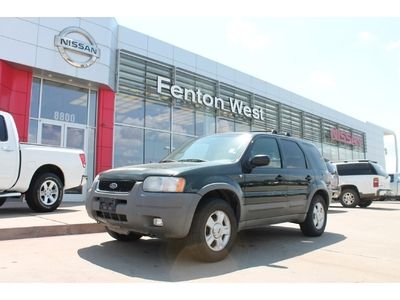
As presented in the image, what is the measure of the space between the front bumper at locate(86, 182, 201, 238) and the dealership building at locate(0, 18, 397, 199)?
9334 mm

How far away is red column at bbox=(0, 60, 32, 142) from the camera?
1248 centimetres

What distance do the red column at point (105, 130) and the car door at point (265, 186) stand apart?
9490mm

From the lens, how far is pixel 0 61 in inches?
478

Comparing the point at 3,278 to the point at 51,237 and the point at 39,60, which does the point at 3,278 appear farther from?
the point at 39,60

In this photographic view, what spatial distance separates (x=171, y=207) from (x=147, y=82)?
12.4 meters

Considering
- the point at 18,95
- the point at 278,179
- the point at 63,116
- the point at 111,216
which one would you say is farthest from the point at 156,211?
the point at 63,116

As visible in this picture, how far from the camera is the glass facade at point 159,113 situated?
15.7 metres

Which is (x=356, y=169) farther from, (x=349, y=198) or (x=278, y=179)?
(x=278, y=179)

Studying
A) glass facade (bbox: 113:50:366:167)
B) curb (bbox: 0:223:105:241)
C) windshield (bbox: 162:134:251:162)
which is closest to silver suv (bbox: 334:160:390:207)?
glass facade (bbox: 113:50:366:167)

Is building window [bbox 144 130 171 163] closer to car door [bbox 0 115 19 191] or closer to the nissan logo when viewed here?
the nissan logo

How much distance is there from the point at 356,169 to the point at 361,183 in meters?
0.62

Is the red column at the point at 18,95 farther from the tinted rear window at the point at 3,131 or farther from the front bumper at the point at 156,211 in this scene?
the front bumper at the point at 156,211

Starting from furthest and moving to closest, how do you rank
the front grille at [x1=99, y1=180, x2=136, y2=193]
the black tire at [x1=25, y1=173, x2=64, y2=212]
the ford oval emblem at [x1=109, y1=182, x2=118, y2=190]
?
1. the black tire at [x1=25, y1=173, x2=64, y2=212]
2. the ford oval emblem at [x1=109, y1=182, x2=118, y2=190]
3. the front grille at [x1=99, y1=180, x2=136, y2=193]

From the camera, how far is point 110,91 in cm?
1523
